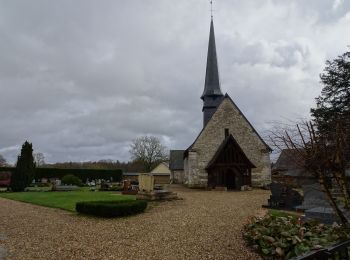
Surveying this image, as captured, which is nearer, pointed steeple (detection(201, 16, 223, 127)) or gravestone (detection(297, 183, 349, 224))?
gravestone (detection(297, 183, 349, 224))

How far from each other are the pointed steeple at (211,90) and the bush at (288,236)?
29470mm

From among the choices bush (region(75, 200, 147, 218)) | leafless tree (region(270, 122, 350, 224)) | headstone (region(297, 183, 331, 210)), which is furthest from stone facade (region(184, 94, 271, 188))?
leafless tree (region(270, 122, 350, 224))

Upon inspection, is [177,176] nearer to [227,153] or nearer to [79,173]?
[79,173]

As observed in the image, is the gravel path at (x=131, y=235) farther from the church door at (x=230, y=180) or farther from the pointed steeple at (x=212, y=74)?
the pointed steeple at (x=212, y=74)

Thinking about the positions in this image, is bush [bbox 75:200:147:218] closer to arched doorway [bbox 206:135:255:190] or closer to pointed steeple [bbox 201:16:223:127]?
arched doorway [bbox 206:135:255:190]

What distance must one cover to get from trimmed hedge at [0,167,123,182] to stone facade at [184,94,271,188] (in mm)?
19121

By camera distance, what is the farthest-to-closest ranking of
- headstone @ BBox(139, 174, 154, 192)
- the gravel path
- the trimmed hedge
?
the trimmed hedge → headstone @ BBox(139, 174, 154, 192) → the gravel path

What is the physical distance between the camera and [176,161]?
5197 cm

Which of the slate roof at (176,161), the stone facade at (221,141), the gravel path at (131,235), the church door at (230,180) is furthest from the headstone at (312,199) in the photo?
the slate roof at (176,161)

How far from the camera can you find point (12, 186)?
1220 inches

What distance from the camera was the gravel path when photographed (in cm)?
835

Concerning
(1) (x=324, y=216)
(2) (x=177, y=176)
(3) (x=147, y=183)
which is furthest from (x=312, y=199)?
(2) (x=177, y=176)

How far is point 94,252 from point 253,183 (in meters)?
24.8

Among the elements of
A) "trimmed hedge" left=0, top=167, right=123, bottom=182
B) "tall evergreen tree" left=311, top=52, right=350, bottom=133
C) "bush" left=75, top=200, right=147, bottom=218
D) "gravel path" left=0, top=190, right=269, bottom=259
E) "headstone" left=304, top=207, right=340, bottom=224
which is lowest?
"gravel path" left=0, top=190, right=269, bottom=259
